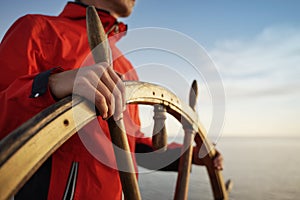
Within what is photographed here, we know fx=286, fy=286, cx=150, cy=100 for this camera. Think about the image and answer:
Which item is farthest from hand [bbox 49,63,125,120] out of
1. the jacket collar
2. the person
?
the jacket collar

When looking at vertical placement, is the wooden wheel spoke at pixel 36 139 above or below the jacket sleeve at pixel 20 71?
below

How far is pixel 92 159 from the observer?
0.93m

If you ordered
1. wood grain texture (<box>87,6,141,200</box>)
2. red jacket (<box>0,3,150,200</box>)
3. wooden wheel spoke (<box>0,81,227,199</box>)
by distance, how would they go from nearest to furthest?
wooden wheel spoke (<box>0,81,227,199</box>) → wood grain texture (<box>87,6,141,200</box>) → red jacket (<box>0,3,150,200</box>)

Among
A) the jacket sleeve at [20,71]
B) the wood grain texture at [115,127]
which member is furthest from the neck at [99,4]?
the wood grain texture at [115,127]

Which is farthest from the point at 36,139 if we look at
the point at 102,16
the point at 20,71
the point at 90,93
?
the point at 102,16

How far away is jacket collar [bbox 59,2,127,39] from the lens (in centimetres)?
119

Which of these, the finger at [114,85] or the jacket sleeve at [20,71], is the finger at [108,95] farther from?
the jacket sleeve at [20,71]

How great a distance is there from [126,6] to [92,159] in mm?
789

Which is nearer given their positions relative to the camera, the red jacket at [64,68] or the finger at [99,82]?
the finger at [99,82]

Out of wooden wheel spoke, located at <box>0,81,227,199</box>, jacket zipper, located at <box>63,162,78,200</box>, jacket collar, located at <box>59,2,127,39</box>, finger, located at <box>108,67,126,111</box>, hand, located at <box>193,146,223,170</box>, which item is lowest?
jacket zipper, located at <box>63,162,78,200</box>

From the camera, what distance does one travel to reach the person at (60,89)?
0.54 metres

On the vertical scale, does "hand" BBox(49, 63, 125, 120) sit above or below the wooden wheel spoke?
above

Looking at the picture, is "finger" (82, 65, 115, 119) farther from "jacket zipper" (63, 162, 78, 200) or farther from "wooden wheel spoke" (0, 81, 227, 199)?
"jacket zipper" (63, 162, 78, 200)

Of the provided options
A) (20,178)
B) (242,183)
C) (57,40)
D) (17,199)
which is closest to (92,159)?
(17,199)
